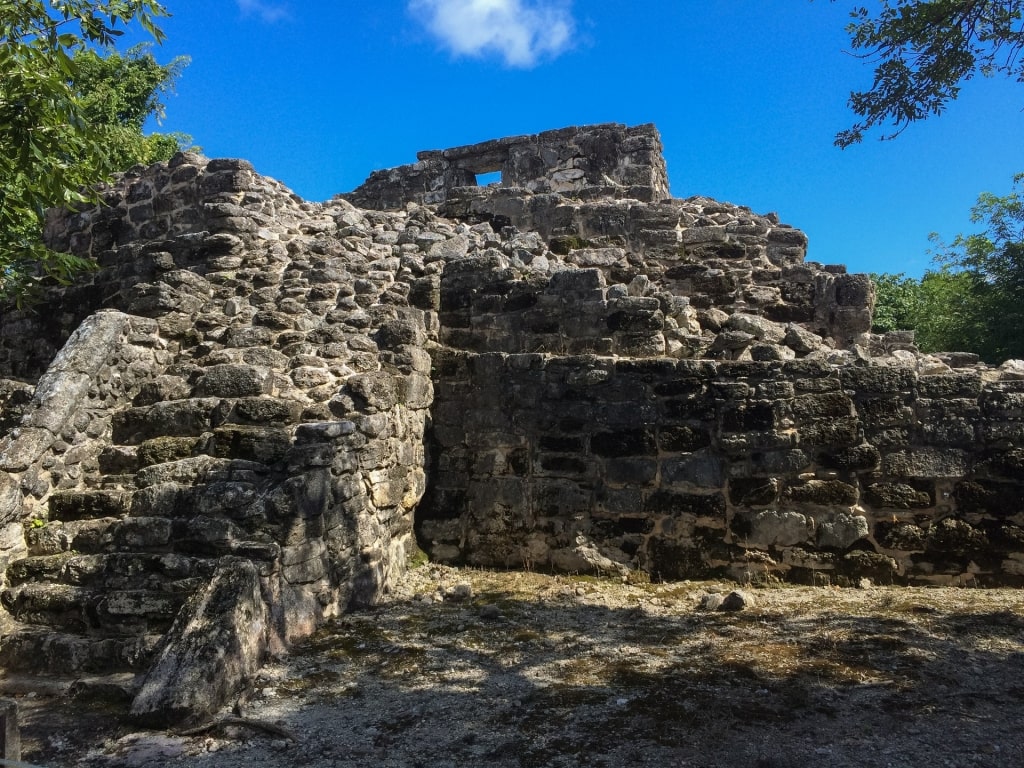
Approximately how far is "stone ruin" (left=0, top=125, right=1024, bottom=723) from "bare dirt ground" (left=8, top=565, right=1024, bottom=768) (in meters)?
0.28

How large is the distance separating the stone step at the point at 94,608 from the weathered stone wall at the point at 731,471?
7.92 feet

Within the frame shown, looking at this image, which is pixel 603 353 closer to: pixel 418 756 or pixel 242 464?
pixel 242 464

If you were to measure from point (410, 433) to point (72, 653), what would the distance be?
8.77ft

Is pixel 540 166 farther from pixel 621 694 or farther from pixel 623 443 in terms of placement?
pixel 621 694

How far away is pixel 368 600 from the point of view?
4879mm

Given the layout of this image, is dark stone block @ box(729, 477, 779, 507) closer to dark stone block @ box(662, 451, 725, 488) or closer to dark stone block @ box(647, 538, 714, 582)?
dark stone block @ box(662, 451, 725, 488)

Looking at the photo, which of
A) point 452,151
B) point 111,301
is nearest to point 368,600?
point 111,301

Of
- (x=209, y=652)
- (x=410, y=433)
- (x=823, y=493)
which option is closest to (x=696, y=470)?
(x=823, y=493)

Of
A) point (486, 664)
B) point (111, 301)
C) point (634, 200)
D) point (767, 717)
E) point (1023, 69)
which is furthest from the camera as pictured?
point (634, 200)

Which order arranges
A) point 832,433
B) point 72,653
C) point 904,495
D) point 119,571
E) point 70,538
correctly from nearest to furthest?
point 72,653
point 119,571
point 70,538
point 904,495
point 832,433

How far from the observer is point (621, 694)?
11.0 ft

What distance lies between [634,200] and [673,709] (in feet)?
20.0

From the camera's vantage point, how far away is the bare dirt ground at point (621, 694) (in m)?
2.81

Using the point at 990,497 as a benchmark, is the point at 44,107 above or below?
above
